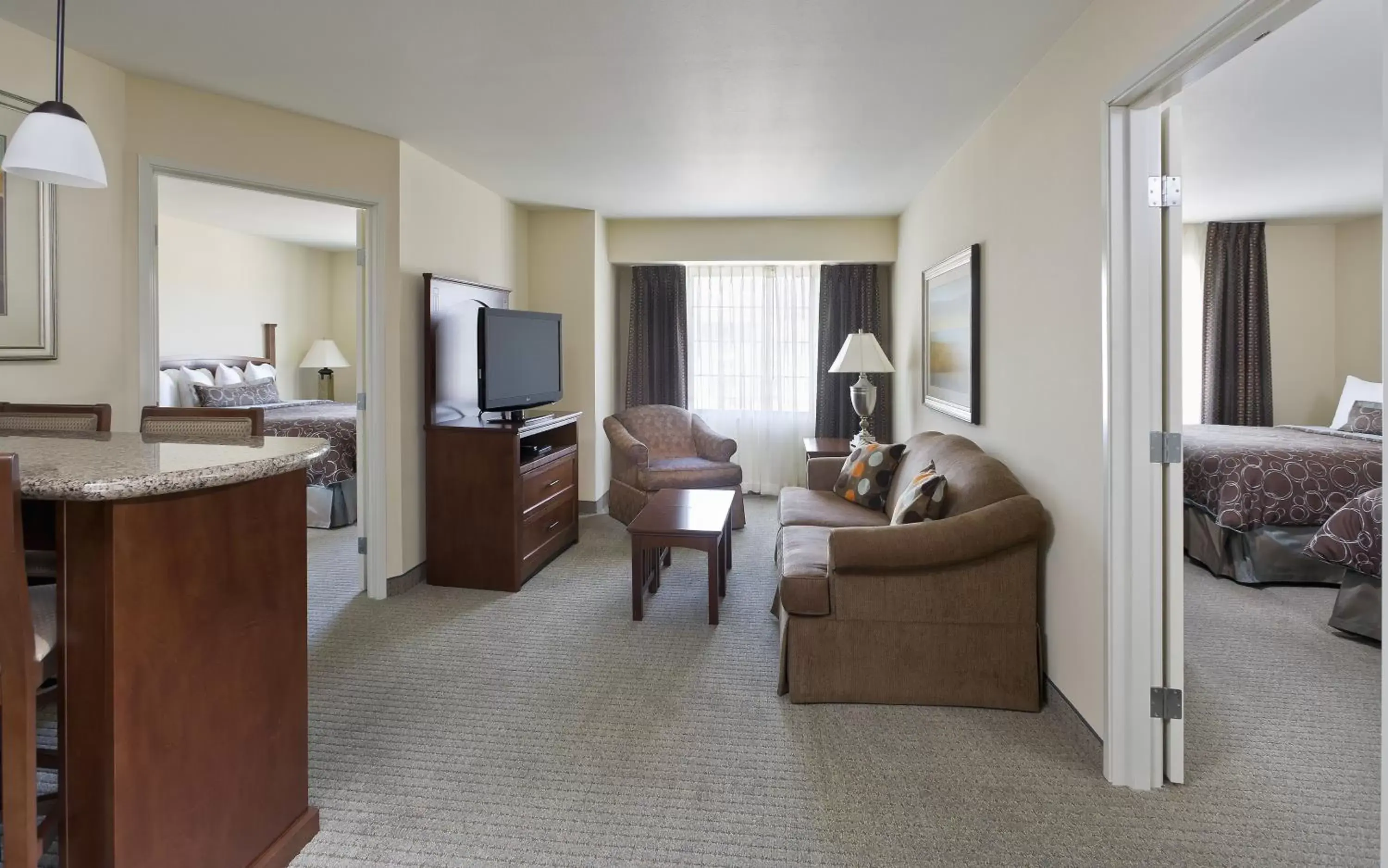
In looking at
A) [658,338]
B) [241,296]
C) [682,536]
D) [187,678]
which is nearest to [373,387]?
[682,536]

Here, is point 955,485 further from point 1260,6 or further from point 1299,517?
point 1299,517

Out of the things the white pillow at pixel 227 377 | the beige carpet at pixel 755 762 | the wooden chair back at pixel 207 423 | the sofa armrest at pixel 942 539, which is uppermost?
the white pillow at pixel 227 377

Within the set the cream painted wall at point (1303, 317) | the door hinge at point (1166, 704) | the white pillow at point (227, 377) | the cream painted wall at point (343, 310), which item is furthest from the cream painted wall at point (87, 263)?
the cream painted wall at point (1303, 317)

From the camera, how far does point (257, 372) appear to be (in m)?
7.04

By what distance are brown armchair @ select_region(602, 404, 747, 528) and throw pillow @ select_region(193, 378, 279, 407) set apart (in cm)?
332

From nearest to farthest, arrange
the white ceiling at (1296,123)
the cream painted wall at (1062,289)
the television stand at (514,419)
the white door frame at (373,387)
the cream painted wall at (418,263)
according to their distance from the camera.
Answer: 1. the cream painted wall at (1062,289)
2. the white ceiling at (1296,123)
3. the white door frame at (373,387)
4. the cream painted wall at (418,263)
5. the television stand at (514,419)

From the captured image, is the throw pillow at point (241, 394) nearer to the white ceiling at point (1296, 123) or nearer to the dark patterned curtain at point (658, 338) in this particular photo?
the dark patterned curtain at point (658, 338)

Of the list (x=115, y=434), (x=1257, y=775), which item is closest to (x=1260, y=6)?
(x=1257, y=775)

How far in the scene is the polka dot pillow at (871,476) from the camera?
13.5 ft

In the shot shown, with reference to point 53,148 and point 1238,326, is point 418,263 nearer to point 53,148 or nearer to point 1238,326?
point 53,148

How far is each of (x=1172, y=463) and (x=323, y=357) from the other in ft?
26.1

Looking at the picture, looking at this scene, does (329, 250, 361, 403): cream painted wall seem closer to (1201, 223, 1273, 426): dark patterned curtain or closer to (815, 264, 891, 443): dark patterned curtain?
(815, 264, 891, 443): dark patterned curtain

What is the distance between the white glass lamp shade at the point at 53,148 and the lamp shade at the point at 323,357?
21.0ft

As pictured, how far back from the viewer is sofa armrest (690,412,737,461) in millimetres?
5617
